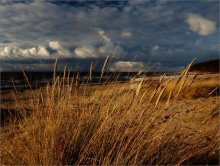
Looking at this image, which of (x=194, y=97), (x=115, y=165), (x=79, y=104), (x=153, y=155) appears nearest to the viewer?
(x=115, y=165)

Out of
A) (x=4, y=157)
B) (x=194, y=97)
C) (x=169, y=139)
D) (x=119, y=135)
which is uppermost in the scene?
(x=119, y=135)

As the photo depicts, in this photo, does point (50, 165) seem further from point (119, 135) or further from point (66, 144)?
point (119, 135)

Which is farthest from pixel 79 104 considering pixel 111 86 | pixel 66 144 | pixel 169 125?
pixel 169 125

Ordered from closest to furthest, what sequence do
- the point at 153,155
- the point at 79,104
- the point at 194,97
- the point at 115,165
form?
the point at 115,165, the point at 153,155, the point at 79,104, the point at 194,97

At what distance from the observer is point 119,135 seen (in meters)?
2.78

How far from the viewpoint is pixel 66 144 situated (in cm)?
284

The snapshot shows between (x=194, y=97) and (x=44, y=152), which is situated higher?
(x=44, y=152)

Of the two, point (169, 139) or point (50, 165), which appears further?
point (169, 139)

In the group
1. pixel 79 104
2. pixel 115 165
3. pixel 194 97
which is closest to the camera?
pixel 115 165

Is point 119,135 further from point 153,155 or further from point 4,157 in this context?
point 4,157

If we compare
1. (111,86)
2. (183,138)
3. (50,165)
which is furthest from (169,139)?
(50,165)

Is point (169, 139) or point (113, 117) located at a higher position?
point (113, 117)

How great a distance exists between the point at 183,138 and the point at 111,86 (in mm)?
905

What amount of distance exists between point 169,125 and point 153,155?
0.34 m
